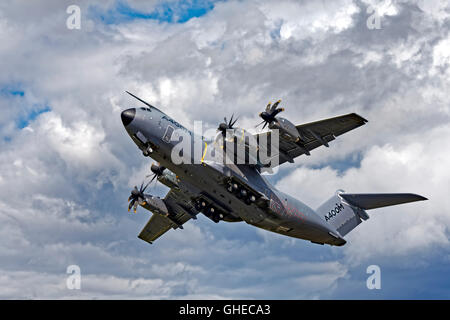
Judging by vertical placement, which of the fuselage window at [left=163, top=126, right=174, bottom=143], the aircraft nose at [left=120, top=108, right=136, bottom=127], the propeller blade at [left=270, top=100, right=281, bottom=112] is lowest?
the fuselage window at [left=163, top=126, right=174, bottom=143]

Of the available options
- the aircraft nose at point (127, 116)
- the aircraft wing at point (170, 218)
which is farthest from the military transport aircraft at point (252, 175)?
the aircraft wing at point (170, 218)

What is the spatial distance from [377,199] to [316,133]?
24.0ft

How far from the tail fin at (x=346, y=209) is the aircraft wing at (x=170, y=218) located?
828 centimetres

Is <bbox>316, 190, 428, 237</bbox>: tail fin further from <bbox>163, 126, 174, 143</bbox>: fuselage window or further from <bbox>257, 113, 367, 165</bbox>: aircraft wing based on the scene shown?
<bbox>163, 126, 174, 143</bbox>: fuselage window

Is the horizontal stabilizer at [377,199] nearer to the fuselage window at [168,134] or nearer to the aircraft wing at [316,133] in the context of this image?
the aircraft wing at [316,133]

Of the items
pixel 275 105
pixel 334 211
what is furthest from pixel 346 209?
pixel 275 105

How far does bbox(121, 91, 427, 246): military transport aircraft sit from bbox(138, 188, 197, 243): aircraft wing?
25.5 inches

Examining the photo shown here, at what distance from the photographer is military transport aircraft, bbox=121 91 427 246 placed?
23.8m

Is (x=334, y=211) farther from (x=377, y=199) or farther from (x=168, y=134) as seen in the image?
(x=168, y=134)

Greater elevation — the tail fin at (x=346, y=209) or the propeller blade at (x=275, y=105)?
the propeller blade at (x=275, y=105)

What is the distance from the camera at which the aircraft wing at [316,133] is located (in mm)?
23600

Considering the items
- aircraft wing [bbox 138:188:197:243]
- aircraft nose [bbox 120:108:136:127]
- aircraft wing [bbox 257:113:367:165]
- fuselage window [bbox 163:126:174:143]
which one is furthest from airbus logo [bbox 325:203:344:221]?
aircraft nose [bbox 120:108:136:127]

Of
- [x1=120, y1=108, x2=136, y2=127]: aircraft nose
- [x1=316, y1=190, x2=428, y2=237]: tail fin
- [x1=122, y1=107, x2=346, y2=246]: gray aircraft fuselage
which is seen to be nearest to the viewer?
[x1=120, y1=108, x2=136, y2=127]: aircraft nose

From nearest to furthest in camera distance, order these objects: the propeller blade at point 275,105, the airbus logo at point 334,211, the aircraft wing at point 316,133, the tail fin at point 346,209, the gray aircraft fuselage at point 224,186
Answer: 1. the gray aircraft fuselage at point 224,186
2. the aircraft wing at point 316,133
3. the propeller blade at point 275,105
4. the tail fin at point 346,209
5. the airbus logo at point 334,211
